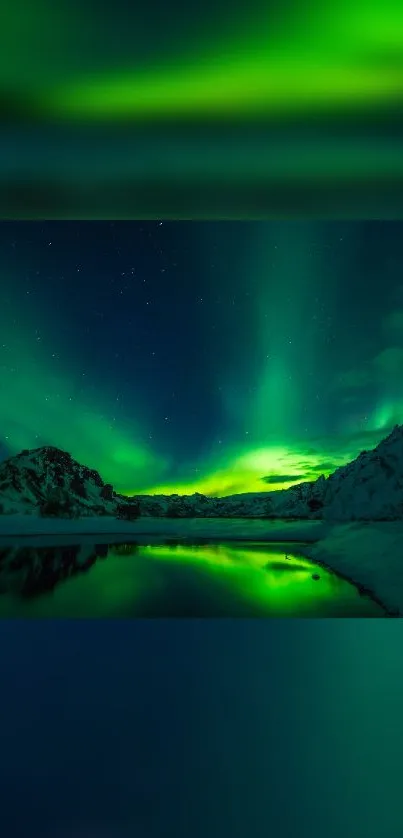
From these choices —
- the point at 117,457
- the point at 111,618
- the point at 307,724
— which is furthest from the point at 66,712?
the point at 117,457

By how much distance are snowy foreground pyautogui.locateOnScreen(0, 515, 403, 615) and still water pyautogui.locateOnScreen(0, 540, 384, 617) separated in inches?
2.2

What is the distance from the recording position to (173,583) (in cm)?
459

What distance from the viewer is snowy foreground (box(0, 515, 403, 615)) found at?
461 cm

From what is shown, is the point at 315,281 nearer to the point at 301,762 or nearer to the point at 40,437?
the point at 40,437

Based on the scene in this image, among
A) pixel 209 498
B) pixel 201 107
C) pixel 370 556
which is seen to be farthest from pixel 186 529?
pixel 201 107

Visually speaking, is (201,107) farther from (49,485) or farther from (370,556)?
(370,556)

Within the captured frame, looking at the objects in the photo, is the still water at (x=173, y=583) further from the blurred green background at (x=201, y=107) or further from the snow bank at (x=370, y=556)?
the blurred green background at (x=201, y=107)

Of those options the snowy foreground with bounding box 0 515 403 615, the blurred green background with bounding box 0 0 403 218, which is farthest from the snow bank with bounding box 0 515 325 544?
the blurred green background with bounding box 0 0 403 218

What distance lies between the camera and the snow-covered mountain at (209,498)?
4.67 metres

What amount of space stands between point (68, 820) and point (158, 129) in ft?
8.86

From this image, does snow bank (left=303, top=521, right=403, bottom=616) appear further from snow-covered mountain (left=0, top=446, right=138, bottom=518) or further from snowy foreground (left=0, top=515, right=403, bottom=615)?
snow-covered mountain (left=0, top=446, right=138, bottom=518)

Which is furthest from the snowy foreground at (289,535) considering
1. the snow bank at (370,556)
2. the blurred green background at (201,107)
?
the blurred green background at (201,107)

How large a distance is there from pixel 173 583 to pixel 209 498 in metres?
0.55

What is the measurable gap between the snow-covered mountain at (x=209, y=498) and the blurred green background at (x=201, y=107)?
142 centimetres
